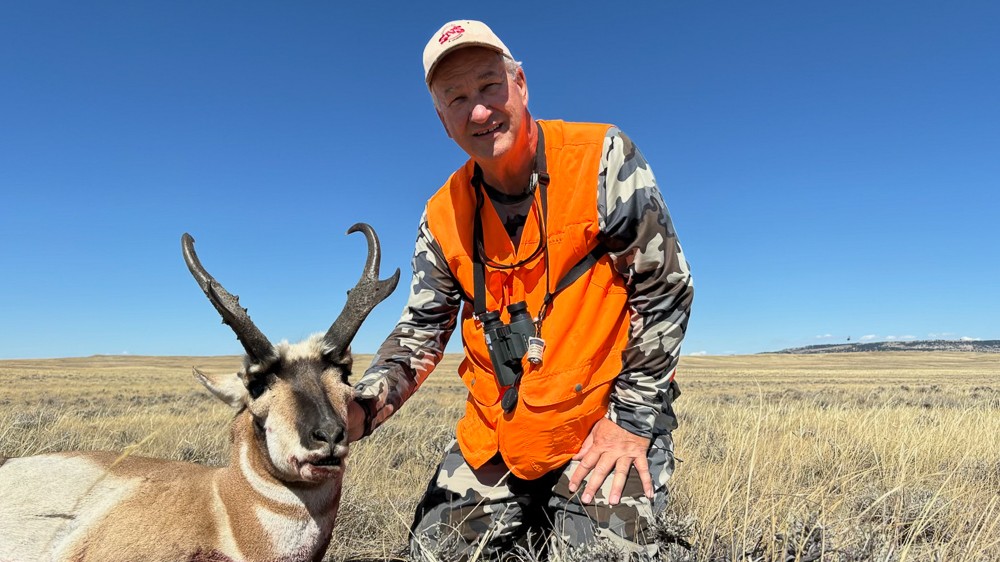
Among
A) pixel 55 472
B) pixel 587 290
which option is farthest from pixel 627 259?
pixel 55 472

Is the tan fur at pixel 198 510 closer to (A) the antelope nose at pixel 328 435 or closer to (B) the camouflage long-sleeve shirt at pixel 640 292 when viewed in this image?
(A) the antelope nose at pixel 328 435

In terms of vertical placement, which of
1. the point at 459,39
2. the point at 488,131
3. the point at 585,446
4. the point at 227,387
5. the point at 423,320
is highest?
the point at 459,39

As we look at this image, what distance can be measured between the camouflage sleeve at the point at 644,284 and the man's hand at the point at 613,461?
0.24ft

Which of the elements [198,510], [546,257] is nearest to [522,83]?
[546,257]

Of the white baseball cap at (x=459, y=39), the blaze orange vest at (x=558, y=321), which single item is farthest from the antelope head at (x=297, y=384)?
the white baseball cap at (x=459, y=39)

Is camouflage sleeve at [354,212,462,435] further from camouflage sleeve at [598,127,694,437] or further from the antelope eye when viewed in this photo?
camouflage sleeve at [598,127,694,437]

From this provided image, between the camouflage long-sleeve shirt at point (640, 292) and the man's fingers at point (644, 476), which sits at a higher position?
the camouflage long-sleeve shirt at point (640, 292)

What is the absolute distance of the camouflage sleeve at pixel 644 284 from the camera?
153 inches

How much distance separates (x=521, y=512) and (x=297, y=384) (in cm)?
193

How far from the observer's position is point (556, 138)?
4277 mm

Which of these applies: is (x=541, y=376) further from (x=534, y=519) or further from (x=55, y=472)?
(x=55, y=472)

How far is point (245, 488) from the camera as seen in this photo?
11.8ft

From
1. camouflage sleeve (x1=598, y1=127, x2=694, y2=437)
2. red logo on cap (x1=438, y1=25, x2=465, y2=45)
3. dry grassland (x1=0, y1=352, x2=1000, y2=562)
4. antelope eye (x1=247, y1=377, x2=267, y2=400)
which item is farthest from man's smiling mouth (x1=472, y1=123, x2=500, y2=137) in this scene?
dry grassland (x1=0, y1=352, x2=1000, y2=562)

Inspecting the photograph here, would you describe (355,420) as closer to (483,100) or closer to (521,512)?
(521,512)
